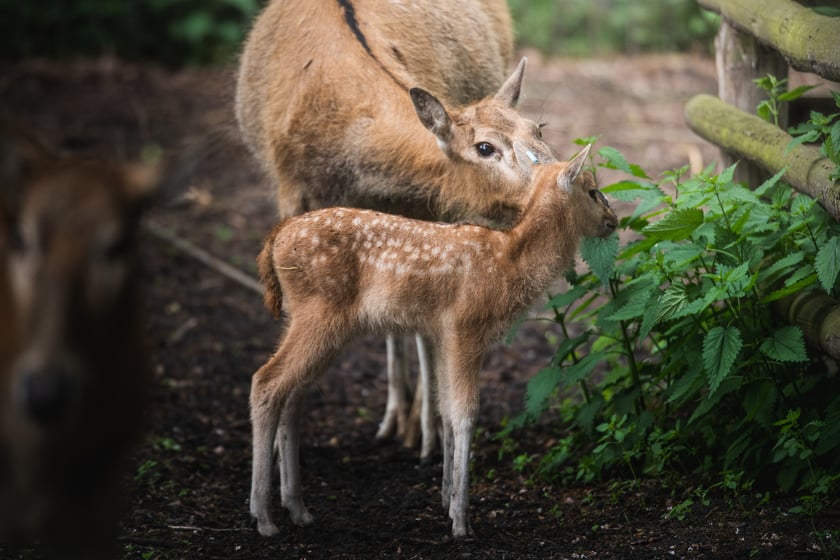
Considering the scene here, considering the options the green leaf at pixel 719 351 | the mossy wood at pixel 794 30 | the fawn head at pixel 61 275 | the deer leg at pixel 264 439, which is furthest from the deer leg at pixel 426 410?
the fawn head at pixel 61 275

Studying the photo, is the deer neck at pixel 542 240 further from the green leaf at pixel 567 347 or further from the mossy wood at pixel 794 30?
the mossy wood at pixel 794 30

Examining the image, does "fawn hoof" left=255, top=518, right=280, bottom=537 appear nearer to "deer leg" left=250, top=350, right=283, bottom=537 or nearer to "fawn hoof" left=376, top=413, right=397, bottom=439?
"deer leg" left=250, top=350, right=283, bottom=537

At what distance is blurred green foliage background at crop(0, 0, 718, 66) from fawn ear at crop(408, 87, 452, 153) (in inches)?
350

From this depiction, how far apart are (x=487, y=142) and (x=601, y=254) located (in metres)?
0.97

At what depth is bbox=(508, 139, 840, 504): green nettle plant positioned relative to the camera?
4367 mm

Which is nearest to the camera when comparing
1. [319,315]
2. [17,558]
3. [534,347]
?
[17,558]

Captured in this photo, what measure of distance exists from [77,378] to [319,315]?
72.3 inches

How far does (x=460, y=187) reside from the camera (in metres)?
5.40

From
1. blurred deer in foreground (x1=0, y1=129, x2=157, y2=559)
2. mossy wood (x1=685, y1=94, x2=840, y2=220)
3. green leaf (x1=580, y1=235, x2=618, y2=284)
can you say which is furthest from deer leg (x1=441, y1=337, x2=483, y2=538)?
blurred deer in foreground (x1=0, y1=129, x2=157, y2=559)

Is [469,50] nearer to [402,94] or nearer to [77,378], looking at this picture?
[402,94]

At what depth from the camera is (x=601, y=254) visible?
183 inches

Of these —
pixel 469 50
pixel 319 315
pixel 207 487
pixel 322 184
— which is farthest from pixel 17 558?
pixel 469 50

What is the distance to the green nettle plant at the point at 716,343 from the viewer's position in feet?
14.3

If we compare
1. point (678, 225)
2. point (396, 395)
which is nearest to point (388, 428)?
point (396, 395)
